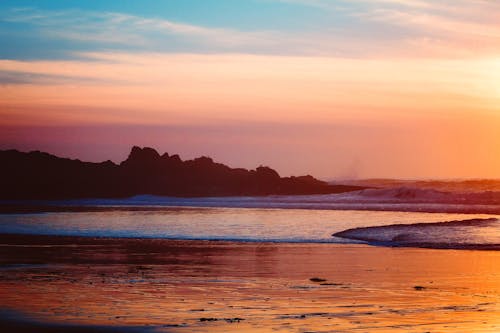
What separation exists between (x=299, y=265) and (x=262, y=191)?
217 ft

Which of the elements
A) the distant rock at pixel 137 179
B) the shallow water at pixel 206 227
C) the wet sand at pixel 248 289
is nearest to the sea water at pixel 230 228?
the shallow water at pixel 206 227

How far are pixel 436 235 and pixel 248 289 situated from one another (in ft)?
48.3

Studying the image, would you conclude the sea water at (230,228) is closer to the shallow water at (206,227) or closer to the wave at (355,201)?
the shallow water at (206,227)

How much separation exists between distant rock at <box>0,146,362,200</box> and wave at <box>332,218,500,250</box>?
5126 centimetres

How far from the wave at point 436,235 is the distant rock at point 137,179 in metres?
51.3

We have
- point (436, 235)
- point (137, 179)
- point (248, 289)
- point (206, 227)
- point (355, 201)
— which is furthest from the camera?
point (137, 179)

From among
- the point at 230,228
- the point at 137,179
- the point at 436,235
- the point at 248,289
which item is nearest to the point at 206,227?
the point at 230,228

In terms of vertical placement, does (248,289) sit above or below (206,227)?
below

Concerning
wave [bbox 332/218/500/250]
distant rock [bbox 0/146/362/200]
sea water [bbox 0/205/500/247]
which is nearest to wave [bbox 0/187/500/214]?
distant rock [bbox 0/146/362/200]

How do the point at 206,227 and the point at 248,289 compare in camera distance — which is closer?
the point at 248,289

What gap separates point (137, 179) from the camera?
294 feet

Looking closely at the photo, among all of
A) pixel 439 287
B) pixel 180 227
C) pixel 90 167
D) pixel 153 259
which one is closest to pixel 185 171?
pixel 90 167

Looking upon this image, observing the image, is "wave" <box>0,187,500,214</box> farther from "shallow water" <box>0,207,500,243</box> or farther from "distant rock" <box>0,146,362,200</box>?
"shallow water" <box>0,207,500,243</box>

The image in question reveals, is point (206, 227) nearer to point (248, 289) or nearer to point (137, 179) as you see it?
point (248, 289)
